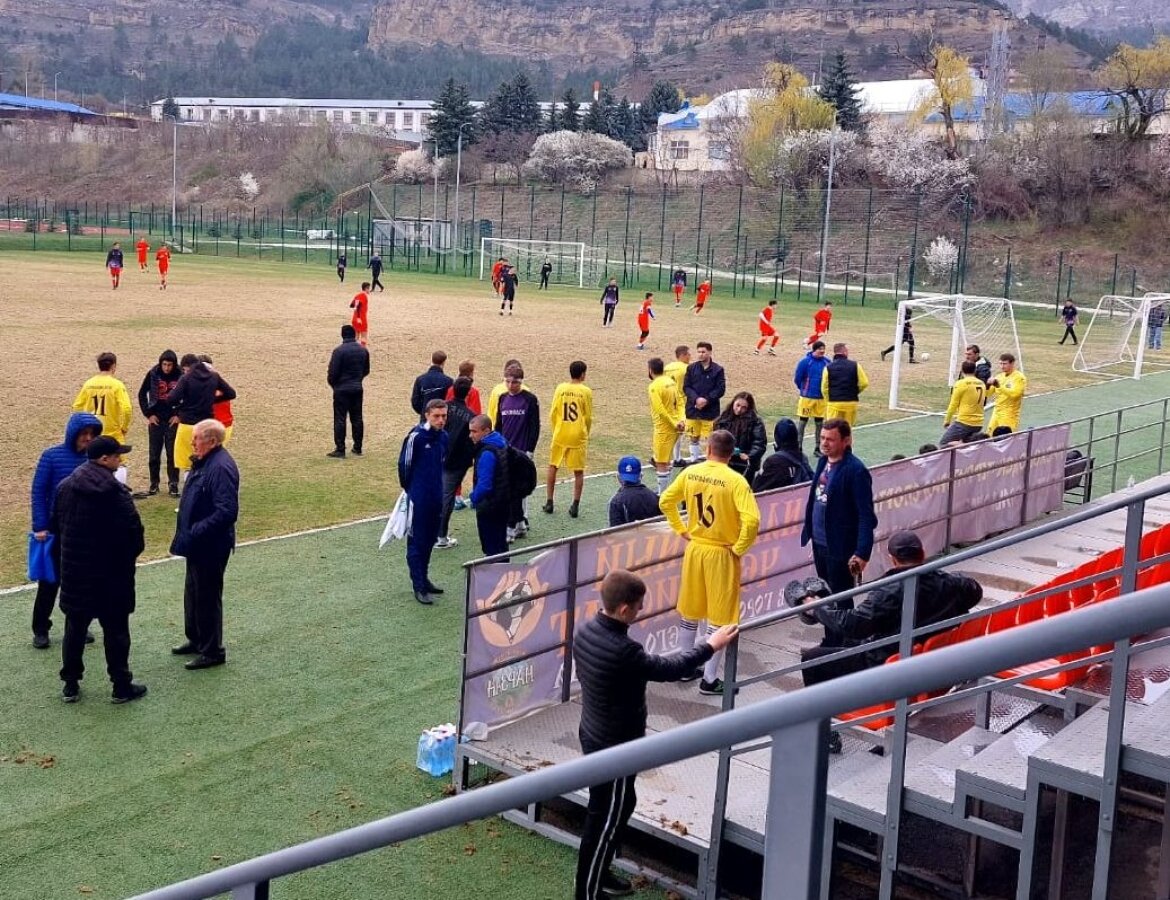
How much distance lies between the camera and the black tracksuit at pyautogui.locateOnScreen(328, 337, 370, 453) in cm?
1614

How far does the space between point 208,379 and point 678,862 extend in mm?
8643

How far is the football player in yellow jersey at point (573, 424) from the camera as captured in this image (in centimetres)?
1354

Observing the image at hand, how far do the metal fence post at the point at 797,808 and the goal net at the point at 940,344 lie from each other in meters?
22.1

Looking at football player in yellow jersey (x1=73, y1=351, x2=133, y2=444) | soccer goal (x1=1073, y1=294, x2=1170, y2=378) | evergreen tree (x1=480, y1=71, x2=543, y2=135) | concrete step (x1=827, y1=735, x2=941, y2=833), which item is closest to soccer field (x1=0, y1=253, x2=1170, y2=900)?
football player in yellow jersey (x1=73, y1=351, x2=133, y2=444)

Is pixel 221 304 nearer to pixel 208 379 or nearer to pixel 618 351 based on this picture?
pixel 618 351

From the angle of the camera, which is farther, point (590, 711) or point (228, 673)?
point (228, 673)

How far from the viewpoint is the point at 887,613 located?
7.11 metres

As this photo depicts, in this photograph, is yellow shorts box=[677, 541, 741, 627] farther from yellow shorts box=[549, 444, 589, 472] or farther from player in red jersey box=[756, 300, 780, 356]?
player in red jersey box=[756, 300, 780, 356]

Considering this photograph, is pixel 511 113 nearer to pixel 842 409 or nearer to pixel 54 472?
pixel 842 409

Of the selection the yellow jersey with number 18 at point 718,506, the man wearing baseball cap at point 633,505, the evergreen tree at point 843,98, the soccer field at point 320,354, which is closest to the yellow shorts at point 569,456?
the soccer field at point 320,354

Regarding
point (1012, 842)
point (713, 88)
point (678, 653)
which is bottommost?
point (1012, 842)

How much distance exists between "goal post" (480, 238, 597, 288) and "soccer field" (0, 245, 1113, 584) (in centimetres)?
742

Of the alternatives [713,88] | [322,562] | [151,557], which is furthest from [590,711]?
[713,88]

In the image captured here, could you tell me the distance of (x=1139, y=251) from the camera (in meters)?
65.8
